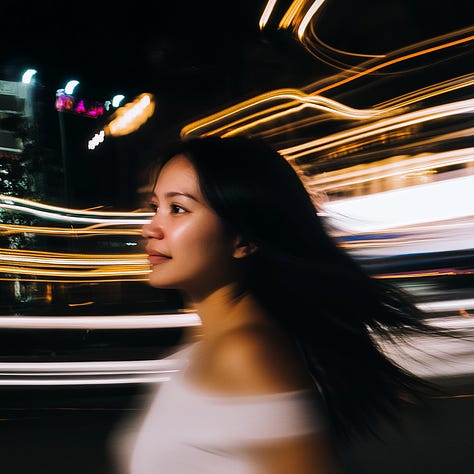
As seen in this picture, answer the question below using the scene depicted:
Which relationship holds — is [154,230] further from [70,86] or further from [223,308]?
[70,86]

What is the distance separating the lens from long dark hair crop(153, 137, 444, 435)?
136cm

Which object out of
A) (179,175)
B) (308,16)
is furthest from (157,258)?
(308,16)

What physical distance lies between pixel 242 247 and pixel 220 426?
17.4 inches

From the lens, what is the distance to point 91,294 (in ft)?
32.2

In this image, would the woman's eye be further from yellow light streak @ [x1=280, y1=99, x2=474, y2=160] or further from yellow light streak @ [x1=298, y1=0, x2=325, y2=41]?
yellow light streak @ [x1=298, y1=0, x2=325, y2=41]

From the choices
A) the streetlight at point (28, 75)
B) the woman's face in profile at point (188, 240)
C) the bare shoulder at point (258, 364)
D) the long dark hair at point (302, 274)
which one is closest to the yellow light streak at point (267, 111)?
the streetlight at point (28, 75)

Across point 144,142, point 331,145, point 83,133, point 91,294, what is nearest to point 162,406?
point 331,145

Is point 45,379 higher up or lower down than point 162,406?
lower down

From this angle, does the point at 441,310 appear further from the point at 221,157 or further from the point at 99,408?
the point at 221,157

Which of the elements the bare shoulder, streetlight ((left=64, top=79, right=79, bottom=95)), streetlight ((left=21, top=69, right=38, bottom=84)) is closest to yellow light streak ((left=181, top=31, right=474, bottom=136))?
streetlight ((left=21, top=69, right=38, bottom=84))

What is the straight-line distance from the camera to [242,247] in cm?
139

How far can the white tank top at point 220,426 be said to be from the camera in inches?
41.3

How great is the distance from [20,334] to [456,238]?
5258 millimetres

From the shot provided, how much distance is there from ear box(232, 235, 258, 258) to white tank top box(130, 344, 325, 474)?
13.0 inches
